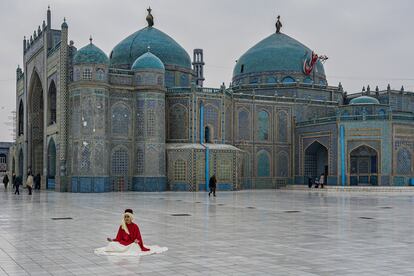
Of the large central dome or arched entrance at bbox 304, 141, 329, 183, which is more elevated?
the large central dome

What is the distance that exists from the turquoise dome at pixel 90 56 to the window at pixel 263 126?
605 inches

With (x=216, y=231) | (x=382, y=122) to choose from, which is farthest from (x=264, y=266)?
(x=382, y=122)

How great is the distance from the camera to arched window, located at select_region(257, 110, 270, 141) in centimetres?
5022

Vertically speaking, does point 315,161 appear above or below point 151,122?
below

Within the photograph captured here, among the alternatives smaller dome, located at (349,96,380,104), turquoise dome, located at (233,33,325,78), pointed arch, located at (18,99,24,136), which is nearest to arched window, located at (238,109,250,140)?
turquoise dome, located at (233,33,325,78)

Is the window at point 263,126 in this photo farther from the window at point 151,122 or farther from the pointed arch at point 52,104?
the pointed arch at point 52,104

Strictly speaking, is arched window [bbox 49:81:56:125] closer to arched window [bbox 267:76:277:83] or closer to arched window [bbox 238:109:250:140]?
arched window [bbox 238:109:250:140]

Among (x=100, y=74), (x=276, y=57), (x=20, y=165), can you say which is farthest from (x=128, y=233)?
(x=20, y=165)

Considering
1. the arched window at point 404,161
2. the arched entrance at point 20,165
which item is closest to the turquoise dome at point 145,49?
the arched entrance at point 20,165

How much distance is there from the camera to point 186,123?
45031mm

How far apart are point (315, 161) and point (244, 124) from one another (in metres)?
7.71

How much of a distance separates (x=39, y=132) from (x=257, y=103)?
20.8 metres

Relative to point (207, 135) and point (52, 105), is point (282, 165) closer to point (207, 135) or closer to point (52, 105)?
point (207, 135)

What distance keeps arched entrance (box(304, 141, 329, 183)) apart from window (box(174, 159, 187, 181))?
13056 mm
